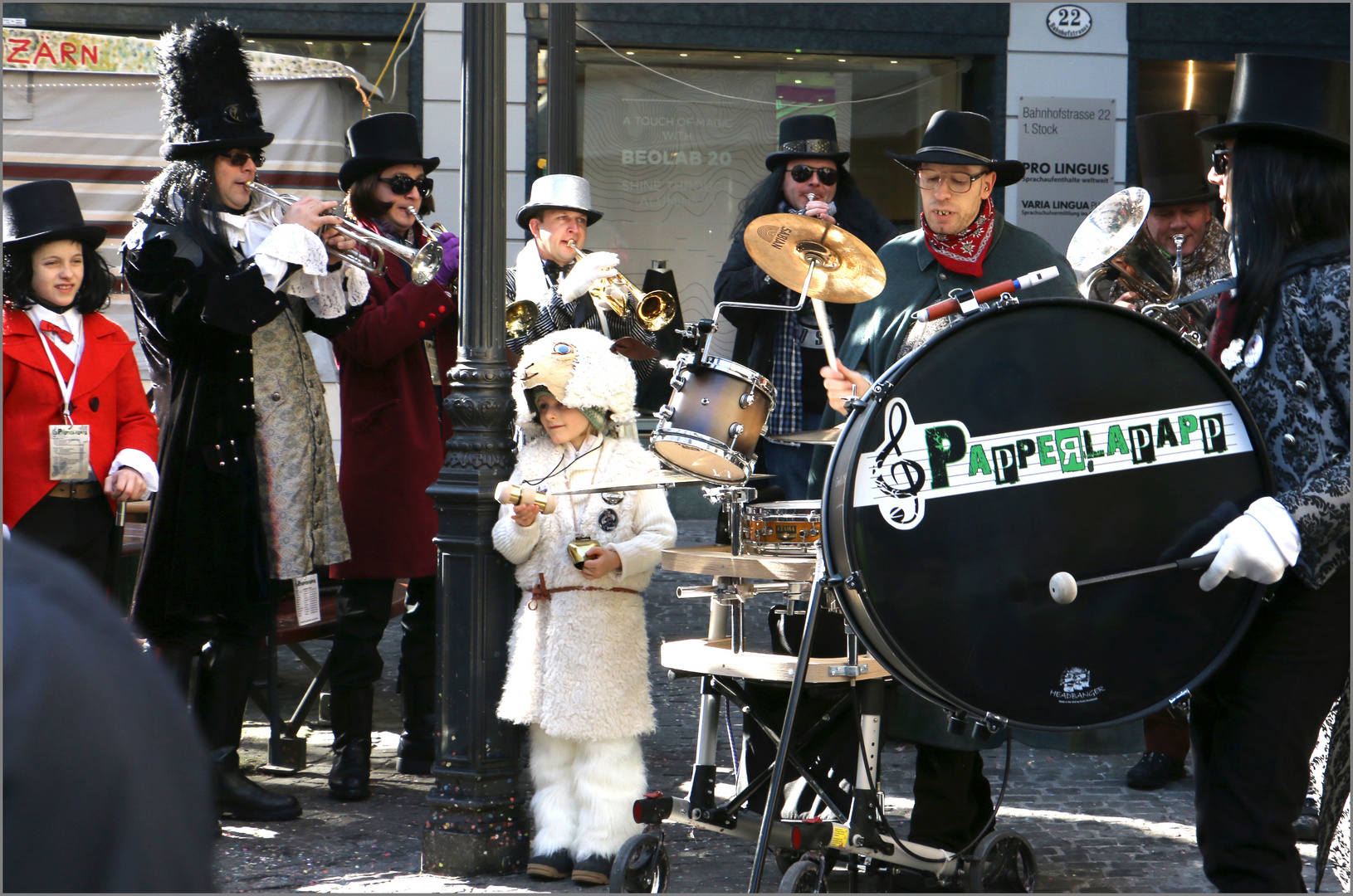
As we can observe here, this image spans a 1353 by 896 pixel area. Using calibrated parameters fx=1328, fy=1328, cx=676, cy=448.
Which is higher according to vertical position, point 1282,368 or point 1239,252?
point 1239,252

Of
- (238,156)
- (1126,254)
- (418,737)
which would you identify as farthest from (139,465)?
(1126,254)

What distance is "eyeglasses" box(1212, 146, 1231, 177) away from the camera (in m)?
2.98

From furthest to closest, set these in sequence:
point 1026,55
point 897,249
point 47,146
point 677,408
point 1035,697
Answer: point 1026,55, point 47,146, point 897,249, point 677,408, point 1035,697

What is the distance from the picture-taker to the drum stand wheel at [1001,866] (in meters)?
3.58

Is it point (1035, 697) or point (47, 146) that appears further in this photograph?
point (47, 146)

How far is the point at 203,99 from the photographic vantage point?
4.55 metres

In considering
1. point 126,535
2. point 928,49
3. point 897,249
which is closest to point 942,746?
point 897,249

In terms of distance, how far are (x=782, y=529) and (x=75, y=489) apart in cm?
233

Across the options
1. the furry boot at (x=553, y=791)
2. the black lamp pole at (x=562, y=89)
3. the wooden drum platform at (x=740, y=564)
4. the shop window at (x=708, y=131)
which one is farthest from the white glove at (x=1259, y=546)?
the shop window at (x=708, y=131)

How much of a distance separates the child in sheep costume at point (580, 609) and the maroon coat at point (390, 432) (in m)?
0.86

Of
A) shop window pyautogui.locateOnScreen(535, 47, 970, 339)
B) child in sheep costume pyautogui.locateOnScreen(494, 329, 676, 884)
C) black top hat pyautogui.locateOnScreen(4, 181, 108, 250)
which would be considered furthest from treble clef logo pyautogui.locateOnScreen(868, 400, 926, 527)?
shop window pyautogui.locateOnScreen(535, 47, 970, 339)

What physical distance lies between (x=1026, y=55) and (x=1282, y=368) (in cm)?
786

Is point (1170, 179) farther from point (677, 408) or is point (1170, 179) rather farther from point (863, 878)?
point (863, 878)

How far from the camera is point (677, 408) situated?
392 cm
